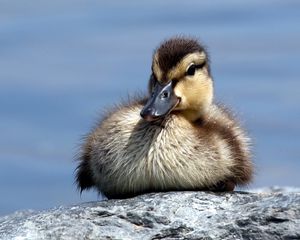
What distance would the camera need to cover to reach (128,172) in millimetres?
4430

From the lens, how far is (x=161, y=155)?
4.45m

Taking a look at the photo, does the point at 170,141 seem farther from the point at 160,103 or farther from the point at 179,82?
the point at 179,82

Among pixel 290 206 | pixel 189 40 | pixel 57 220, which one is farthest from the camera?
pixel 189 40

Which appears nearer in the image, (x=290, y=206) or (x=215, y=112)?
(x=290, y=206)

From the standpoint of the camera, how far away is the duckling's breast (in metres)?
4.41

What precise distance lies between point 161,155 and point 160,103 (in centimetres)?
24

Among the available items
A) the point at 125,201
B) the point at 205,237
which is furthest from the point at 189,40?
the point at 205,237

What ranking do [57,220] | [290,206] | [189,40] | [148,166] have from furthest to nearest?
[189,40], [148,166], [57,220], [290,206]

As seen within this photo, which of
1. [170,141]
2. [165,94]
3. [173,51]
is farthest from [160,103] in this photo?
[173,51]

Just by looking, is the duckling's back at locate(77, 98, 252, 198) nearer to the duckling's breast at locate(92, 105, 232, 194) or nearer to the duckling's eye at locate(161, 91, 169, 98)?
the duckling's breast at locate(92, 105, 232, 194)

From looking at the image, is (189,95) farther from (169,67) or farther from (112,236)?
(112,236)

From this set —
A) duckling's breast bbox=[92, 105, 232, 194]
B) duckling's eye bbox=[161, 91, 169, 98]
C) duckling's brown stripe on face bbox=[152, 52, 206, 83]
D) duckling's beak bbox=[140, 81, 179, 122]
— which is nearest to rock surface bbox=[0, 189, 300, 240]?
duckling's breast bbox=[92, 105, 232, 194]

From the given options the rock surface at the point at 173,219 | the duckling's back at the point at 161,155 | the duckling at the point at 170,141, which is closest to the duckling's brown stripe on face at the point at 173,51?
the duckling at the point at 170,141

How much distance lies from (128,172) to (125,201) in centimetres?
23
